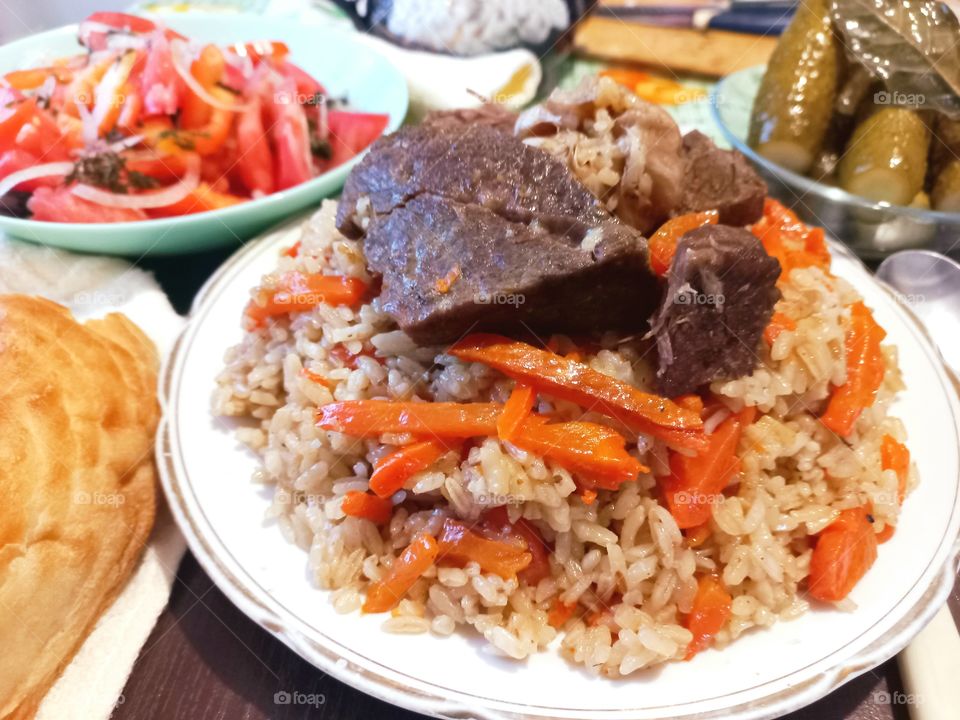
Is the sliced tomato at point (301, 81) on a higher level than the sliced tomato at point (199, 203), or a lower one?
higher

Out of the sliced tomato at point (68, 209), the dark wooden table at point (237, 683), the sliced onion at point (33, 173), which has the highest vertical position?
the sliced onion at point (33, 173)

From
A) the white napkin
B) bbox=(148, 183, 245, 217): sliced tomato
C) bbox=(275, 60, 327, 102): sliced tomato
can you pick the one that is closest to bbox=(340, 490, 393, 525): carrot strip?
the white napkin

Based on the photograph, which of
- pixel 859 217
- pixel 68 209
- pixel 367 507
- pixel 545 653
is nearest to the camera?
pixel 545 653

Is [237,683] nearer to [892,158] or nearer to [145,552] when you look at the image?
[145,552]

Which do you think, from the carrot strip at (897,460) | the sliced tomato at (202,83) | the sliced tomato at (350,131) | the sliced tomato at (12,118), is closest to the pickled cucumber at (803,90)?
the carrot strip at (897,460)

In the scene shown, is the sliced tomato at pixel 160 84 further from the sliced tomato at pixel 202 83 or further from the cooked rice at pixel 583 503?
the cooked rice at pixel 583 503

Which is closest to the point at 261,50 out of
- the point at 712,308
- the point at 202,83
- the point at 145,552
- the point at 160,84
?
the point at 202,83

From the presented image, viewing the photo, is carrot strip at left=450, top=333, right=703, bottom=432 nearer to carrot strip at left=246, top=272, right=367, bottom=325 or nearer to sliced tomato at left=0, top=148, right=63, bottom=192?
carrot strip at left=246, top=272, right=367, bottom=325
